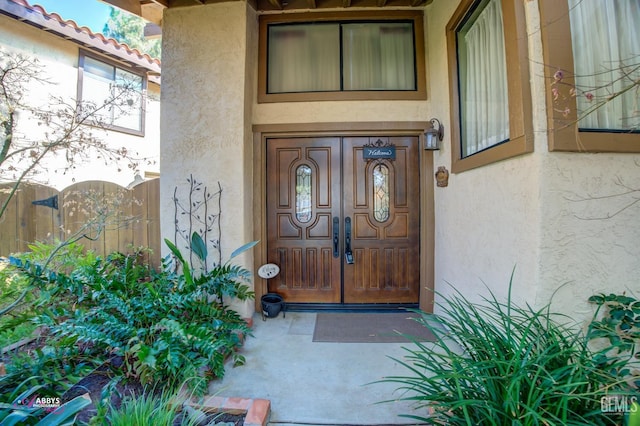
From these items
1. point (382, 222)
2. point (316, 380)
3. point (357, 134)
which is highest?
point (357, 134)

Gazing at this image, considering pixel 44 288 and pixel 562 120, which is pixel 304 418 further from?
pixel 562 120

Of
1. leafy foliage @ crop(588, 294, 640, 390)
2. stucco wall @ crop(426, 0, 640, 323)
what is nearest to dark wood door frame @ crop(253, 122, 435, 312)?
stucco wall @ crop(426, 0, 640, 323)

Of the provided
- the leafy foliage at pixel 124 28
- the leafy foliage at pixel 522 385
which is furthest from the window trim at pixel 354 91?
the leafy foliage at pixel 124 28

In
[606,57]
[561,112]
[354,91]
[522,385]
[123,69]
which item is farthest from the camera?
[123,69]

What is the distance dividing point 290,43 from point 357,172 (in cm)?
189

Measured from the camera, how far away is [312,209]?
3.65 m

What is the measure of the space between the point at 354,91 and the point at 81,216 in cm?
398

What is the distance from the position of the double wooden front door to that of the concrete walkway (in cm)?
88

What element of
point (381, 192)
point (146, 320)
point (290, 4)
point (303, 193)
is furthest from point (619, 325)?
point (290, 4)

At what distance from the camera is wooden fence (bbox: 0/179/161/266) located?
355 cm

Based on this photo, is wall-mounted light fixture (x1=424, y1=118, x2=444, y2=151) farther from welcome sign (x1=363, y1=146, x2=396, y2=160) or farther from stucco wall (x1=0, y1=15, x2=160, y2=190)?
stucco wall (x1=0, y1=15, x2=160, y2=190)

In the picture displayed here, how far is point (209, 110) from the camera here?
3.26m

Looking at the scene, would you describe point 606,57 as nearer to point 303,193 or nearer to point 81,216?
point 303,193

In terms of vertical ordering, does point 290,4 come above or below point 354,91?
above
